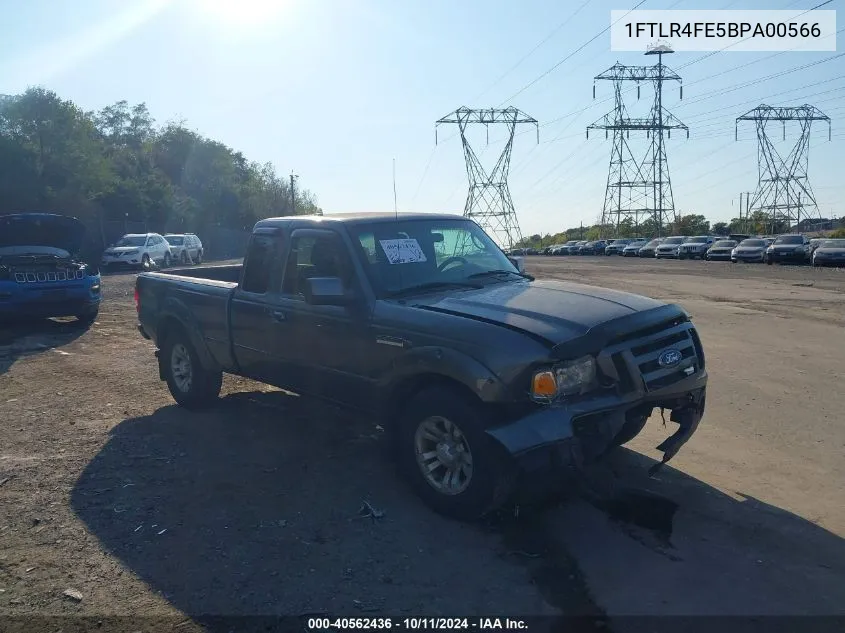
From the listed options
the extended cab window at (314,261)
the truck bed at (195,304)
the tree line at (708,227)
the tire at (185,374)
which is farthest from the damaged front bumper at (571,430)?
the tree line at (708,227)

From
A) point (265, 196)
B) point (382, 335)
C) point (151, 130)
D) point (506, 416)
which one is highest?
point (151, 130)

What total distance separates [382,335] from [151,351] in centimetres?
690

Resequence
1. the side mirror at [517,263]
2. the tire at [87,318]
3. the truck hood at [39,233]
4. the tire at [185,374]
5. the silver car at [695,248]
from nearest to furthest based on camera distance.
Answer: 1. the side mirror at [517,263]
2. the tire at [185,374]
3. the truck hood at [39,233]
4. the tire at [87,318]
5. the silver car at [695,248]

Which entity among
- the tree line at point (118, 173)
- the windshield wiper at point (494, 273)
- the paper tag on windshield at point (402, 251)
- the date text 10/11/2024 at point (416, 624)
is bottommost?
the date text 10/11/2024 at point (416, 624)

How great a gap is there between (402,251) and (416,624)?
284cm

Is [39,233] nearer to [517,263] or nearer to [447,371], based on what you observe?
[517,263]

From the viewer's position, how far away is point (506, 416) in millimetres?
4102

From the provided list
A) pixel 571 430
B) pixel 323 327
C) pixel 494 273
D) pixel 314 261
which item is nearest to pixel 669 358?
pixel 571 430

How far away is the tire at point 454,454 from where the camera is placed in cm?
414

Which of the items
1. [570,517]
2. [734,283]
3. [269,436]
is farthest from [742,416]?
[734,283]

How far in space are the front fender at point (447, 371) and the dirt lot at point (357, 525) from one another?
77cm

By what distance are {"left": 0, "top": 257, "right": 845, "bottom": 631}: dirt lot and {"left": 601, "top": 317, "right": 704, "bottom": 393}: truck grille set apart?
2.03ft

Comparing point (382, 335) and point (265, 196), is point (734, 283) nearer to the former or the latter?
point (382, 335)

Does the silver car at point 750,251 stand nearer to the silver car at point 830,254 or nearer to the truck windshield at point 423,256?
the silver car at point 830,254
